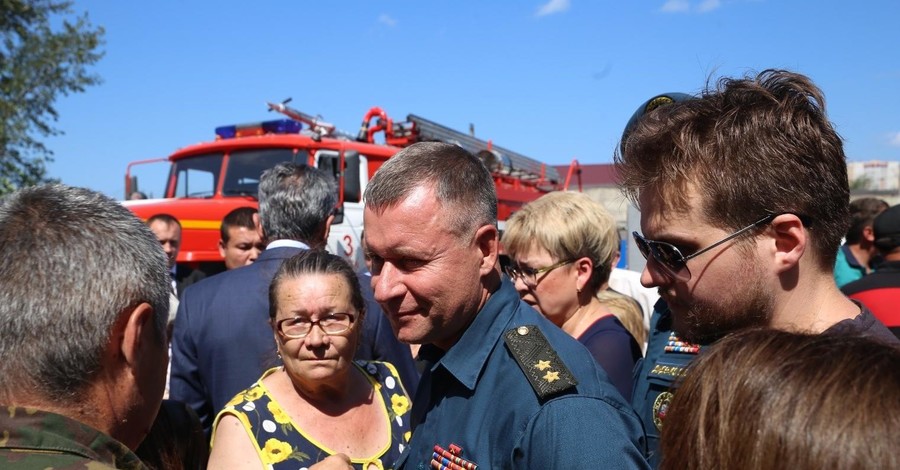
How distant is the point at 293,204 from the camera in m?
3.85

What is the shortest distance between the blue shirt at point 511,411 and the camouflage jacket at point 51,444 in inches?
32.1

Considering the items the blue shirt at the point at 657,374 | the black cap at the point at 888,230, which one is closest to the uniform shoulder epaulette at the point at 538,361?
the blue shirt at the point at 657,374

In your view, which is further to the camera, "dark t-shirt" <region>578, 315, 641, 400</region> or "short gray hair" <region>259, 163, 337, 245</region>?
"short gray hair" <region>259, 163, 337, 245</region>

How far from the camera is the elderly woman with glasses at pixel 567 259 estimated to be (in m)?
3.39

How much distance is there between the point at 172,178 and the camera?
9.45 metres

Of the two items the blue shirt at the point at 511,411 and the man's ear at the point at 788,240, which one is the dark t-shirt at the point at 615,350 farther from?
the man's ear at the point at 788,240

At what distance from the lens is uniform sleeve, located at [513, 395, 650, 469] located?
1643 millimetres

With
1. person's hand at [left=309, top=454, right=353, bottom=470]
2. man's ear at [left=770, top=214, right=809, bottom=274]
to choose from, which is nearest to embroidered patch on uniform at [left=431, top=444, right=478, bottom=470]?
person's hand at [left=309, top=454, right=353, bottom=470]

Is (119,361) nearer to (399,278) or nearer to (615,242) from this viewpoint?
(399,278)

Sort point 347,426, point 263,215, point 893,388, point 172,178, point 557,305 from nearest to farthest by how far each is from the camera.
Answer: point 893,388 < point 347,426 < point 557,305 < point 263,215 < point 172,178

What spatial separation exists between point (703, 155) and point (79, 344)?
140cm

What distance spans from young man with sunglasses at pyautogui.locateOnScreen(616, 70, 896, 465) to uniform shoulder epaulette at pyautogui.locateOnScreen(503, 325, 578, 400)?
0.90 ft

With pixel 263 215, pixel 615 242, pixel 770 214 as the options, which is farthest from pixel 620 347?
pixel 263 215

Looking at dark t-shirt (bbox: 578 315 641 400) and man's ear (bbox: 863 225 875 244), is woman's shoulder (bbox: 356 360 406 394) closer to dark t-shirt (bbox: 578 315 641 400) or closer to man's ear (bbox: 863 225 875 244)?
dark t-shirt (bbox: 578 315 641 400)
